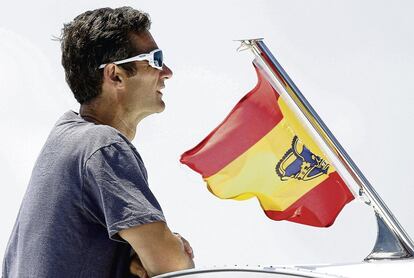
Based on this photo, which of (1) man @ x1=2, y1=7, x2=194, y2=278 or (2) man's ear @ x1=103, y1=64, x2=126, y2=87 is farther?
(2) man's ear @ x1=103, y1=64, x2=126, y2=87

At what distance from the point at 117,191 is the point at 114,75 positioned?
57 cm

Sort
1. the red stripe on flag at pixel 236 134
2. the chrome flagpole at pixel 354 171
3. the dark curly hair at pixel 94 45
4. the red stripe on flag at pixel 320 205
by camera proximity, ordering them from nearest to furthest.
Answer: the dark curly hair at pixel 94 45, the chrome flagpole at pixel 354 171, the red stripe on flag at pixel 320 205, the red stripe on flag at pixel 236 134

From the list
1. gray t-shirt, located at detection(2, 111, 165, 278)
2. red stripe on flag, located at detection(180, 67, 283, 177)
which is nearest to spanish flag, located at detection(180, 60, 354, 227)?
red stripe on flag, located at detection(180, 67, 283, 177)

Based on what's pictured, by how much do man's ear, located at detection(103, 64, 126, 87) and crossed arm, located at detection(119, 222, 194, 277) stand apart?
2.08 feet

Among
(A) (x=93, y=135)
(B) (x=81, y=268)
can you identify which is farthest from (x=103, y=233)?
(A) (x=93, y=135)

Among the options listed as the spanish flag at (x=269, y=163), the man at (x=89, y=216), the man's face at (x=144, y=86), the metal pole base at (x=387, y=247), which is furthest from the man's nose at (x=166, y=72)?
the spanish flag at (x=269, y=163)

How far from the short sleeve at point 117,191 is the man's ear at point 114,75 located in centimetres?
41

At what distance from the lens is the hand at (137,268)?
7.73 feet

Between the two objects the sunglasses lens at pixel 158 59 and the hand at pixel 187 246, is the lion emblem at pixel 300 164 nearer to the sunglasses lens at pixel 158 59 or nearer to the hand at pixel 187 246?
the sunglasses lens at pixel 158 59

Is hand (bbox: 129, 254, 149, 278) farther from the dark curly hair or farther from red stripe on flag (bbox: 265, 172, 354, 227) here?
red stripe on flag (bbox: 265, 172, 354, 227)

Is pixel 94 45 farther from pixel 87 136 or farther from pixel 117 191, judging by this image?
pixel 117 191

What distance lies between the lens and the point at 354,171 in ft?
12.7

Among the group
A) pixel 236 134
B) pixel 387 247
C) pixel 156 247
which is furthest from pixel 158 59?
pixel 236 134

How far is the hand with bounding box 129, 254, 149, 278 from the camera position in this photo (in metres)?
2.36
